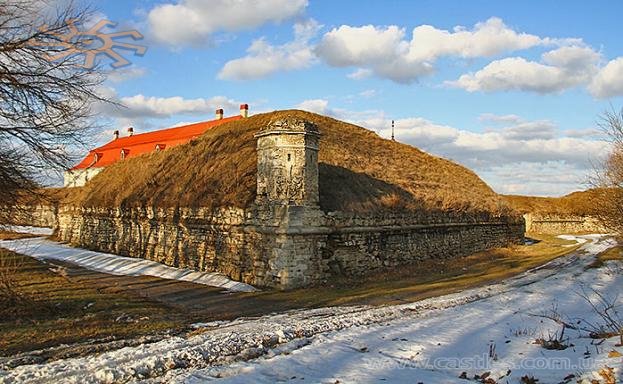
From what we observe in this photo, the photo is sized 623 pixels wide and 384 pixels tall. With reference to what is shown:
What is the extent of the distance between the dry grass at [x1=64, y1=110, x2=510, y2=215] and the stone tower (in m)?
1.23

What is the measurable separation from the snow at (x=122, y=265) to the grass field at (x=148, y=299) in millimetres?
750

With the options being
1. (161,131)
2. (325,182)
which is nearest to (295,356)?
(325,182)

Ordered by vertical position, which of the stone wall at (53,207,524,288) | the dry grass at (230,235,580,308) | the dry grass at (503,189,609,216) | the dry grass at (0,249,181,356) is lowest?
the dry grass at (230,235,580,308)

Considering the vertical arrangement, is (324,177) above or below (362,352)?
above

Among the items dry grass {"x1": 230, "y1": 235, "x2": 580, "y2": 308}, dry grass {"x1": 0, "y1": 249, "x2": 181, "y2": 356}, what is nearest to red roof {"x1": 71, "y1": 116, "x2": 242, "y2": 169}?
dry grass {"x1": 230, "y1": 235, "x2": 580, "y2": 308}

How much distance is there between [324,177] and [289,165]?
3.85 metres

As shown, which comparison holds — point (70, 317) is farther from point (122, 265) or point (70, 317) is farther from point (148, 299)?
point (122, 265)

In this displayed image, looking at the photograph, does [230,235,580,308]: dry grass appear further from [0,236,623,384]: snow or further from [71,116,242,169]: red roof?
[71,116,242,169]: red roof

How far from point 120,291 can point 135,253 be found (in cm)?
812

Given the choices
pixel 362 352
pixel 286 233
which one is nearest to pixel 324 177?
pixel 286 233

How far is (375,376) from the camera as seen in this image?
210 inches

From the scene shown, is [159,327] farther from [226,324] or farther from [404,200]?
[404,200]

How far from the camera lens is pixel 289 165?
13547 mm

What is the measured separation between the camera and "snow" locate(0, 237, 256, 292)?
14.0 metres
